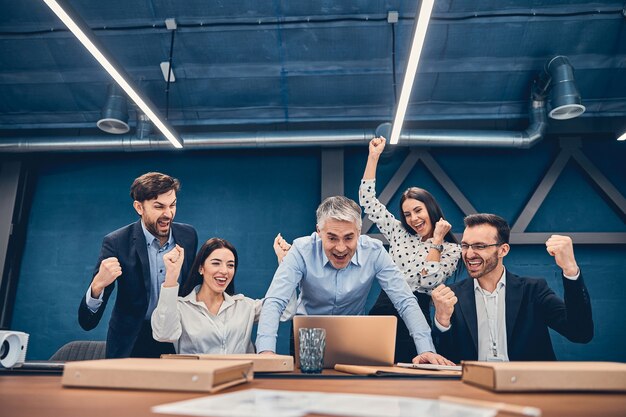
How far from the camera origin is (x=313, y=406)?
0.67m

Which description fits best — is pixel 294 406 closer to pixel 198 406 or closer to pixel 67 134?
pixel 198 406

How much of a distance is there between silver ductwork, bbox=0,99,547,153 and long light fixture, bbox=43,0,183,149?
89 centimetres

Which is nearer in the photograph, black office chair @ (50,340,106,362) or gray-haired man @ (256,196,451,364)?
gray-haired man @ (256,196,451,364)

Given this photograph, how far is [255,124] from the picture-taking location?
17.1 feet

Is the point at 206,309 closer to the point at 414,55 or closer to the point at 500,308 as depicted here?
the point at 500,308

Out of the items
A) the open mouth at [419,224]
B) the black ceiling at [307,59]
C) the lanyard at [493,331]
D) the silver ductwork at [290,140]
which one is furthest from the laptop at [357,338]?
the silver ductwork at [290,140]

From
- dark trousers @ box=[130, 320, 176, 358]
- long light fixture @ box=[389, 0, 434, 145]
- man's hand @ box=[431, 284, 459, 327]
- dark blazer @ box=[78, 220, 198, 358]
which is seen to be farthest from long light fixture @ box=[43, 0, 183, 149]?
man's hand @ box=[431, 284, 459, 327]

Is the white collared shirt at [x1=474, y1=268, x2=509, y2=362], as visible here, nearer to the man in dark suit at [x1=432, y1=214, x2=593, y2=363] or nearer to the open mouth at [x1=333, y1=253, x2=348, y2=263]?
the man in dark suit at [x1=432, y1=214, x2=593, y2=363]

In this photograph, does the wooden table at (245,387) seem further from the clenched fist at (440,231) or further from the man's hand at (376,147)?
the man's hand at (376,147)

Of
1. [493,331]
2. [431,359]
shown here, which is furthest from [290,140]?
[431,359]

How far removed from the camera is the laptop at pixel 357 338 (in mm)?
1490

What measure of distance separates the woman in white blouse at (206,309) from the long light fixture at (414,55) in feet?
4.88

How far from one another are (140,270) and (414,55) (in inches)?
74.8

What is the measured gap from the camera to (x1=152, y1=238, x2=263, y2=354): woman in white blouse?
191 centimetres
